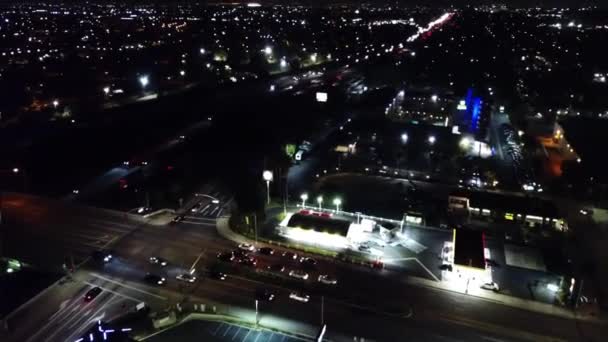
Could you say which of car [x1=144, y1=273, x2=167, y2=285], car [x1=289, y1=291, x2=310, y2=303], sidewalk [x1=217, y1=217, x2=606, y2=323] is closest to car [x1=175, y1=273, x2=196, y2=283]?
car [x1=144, y1=273, x2=167, y2=285]

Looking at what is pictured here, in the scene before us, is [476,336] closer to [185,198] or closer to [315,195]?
[315,195]

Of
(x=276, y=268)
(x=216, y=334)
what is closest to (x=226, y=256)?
(x=276, y=268)

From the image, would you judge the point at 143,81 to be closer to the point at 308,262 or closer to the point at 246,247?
the point at 246,247

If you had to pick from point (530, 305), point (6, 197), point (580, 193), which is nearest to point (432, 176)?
point (580, 193)

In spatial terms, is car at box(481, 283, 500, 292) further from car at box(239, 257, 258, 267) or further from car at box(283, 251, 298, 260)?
car at box(239, 257, 258, 267)

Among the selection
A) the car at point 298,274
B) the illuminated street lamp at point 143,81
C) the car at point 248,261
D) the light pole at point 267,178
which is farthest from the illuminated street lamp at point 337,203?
the illuminated street lamp at point 143,81

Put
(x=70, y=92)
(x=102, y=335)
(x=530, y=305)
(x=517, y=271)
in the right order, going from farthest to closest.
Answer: (x=70, y=92)
(x=517, y=271)
(x=530, y=305)
(x=102, y=335)

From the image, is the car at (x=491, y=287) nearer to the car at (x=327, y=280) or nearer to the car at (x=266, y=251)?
the car at (x=327, y=280)
